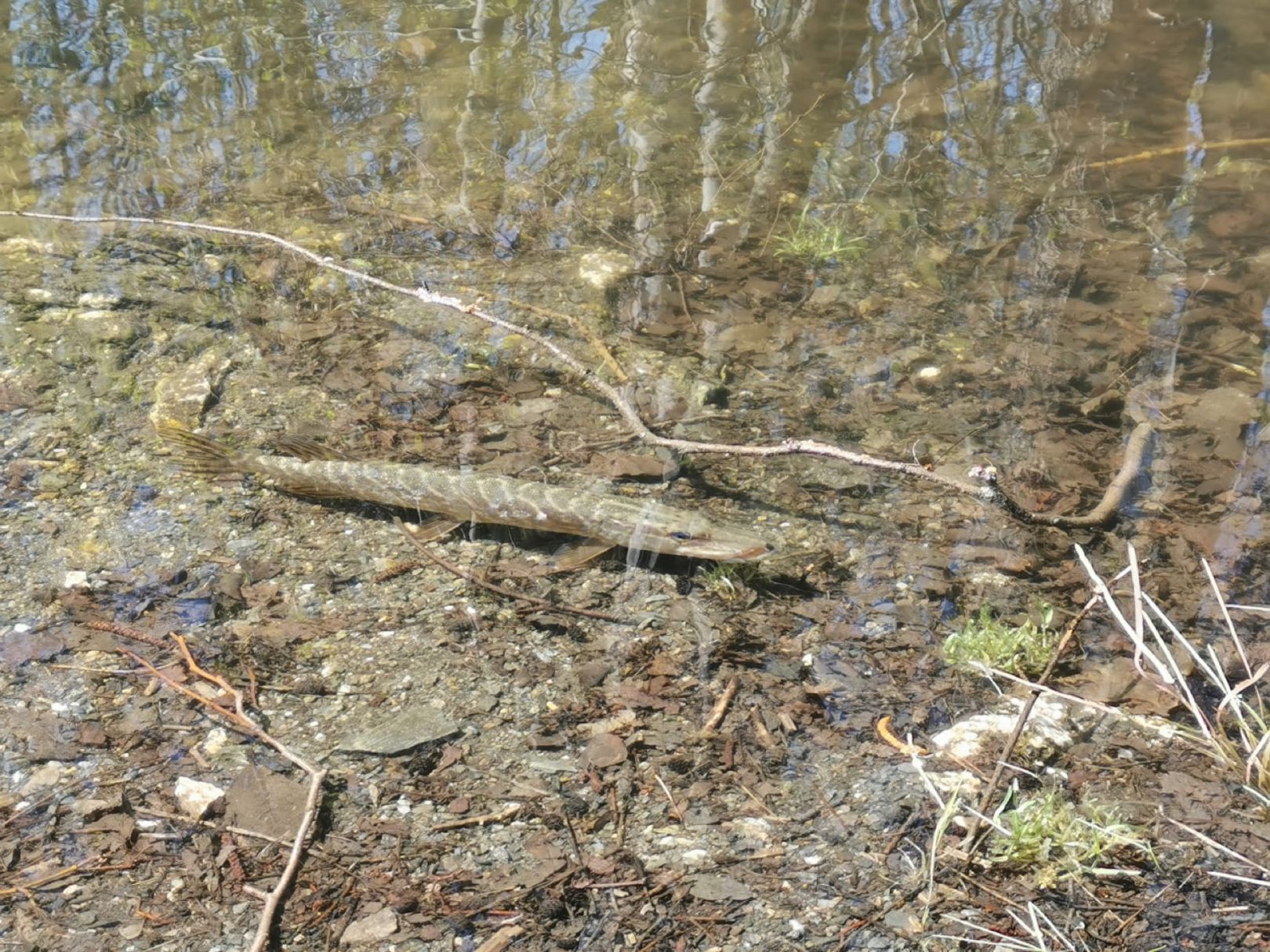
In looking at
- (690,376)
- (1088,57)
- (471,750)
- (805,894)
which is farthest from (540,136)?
(805,894)

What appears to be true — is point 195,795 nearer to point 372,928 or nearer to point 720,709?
point 372,928

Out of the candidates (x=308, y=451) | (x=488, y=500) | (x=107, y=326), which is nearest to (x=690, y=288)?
(x=488, y=500)

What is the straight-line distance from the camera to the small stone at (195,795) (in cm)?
357

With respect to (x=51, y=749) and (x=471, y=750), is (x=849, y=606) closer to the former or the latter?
(x=471, y=750)

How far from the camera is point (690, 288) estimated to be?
688 centimetres

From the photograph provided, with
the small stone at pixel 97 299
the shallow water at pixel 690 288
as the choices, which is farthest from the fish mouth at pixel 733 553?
the small stone at pixel 97 299

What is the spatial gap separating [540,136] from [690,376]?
376cm

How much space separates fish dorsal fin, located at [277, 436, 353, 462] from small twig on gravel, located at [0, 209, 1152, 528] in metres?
1.06

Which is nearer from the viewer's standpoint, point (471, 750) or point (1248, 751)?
point (1248, 751)

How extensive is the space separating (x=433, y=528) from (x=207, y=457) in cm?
128

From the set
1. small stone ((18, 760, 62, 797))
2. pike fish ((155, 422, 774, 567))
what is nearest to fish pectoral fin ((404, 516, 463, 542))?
pike fish ((155, 422, 774, 567))

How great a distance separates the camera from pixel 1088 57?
10.4 metres

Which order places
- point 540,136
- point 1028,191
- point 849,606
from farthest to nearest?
point 540,136 < point 1028,191 < point 849,606

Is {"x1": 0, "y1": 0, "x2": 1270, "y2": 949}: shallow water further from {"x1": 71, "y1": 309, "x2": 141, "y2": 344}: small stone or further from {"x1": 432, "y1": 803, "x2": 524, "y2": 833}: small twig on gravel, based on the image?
{"x1": 432, "y1": 803, "x2": 524, "y2": 833}: small twig on gravel
